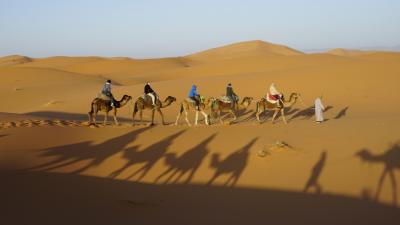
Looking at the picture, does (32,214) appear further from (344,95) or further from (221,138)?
(344,95)

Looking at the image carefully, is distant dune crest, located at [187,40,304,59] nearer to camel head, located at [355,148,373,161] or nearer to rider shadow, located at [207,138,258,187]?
rider shadow, located at [207,138,258,187]

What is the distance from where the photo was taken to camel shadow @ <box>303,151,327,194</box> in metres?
10.0

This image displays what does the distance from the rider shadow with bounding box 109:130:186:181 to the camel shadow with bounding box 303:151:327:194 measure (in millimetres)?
3917

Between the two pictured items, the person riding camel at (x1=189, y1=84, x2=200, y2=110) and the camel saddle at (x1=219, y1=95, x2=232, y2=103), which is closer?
the person riding camel at (x1=189, y1=84, x2=200, y2=110)

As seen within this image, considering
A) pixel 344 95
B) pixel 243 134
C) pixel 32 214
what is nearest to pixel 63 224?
pixel 32 214

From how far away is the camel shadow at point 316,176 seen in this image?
32.8 ft

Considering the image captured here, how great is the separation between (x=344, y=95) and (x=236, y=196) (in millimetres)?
18866

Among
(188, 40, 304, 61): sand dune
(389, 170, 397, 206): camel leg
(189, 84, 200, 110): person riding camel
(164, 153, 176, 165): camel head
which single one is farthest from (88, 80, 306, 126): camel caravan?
(188, 40, 304, 61): sand dune

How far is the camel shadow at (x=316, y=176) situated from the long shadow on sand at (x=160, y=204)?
38 cm

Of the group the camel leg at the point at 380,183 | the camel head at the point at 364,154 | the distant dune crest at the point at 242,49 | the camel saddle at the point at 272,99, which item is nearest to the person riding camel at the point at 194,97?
the camel saddle at the point at 272,99

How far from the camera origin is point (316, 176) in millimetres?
10602

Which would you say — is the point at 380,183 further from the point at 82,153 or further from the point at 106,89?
the point at 106,89

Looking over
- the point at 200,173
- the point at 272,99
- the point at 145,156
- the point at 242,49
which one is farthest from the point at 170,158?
the point at 242,49

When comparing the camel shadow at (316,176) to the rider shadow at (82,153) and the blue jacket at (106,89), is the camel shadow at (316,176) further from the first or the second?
the blue jacket at (106,89)
